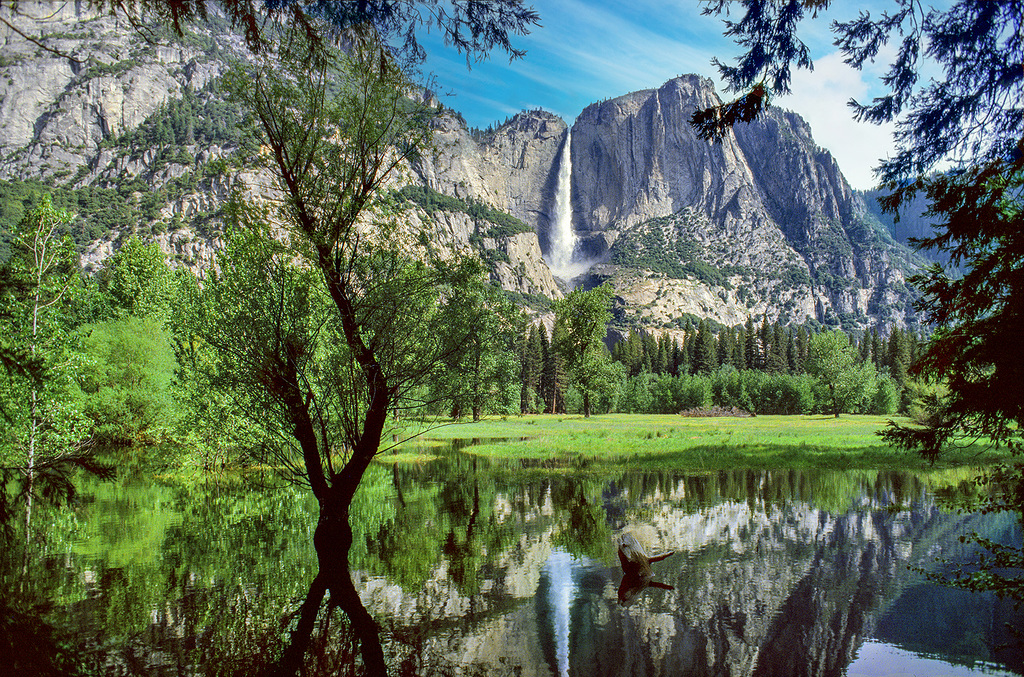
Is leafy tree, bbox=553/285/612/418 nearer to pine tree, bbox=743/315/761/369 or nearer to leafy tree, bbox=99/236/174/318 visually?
leafy tree, bbox=99/236/174/318

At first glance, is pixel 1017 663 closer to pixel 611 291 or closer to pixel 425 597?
pixel 425 597

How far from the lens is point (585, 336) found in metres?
72.2

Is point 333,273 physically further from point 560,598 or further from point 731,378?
point 731,378

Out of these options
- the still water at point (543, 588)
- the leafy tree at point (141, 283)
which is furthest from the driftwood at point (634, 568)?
the leafy tree at point (141, 283)

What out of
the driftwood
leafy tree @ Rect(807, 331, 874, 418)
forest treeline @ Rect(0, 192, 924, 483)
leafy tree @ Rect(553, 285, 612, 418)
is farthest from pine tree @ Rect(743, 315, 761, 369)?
the driftwood

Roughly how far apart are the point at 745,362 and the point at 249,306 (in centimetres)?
11823

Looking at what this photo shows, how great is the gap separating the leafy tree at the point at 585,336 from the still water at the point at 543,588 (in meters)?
48.5

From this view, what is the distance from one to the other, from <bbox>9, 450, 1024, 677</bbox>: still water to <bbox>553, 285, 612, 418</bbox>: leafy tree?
4849 centimetres

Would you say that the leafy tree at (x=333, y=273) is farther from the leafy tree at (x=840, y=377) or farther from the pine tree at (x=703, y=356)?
the pine tree at (x=703, y=356)

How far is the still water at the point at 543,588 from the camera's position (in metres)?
8.56

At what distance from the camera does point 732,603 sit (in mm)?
10555

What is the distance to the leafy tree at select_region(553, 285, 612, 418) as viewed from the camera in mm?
70625

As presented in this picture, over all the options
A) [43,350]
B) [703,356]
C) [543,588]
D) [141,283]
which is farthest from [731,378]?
[43,350]

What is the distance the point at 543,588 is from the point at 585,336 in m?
61.4
